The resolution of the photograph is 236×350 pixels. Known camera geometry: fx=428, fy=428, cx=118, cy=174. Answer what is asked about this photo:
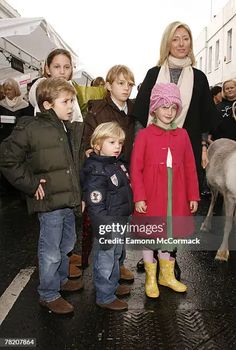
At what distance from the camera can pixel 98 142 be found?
313 centimetres

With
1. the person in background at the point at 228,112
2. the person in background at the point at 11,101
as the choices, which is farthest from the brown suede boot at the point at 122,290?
the person in background at the point at 11,101

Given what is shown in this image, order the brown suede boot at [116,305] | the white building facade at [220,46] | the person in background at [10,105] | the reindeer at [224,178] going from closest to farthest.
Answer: the brown suede boot at [116,305]
the reindeer at [224,178]
the person in background at [10,105]
the white building facade at [220,46]

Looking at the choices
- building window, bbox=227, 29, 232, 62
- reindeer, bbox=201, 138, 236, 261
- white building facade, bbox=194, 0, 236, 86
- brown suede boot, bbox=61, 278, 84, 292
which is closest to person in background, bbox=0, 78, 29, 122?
reindeer, bbox=201, 138, 236, 261

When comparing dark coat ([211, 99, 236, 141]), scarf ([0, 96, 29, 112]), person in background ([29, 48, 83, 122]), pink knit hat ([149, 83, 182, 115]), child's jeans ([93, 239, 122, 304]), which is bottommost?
child's jeans ([93, 239, 122, 304])

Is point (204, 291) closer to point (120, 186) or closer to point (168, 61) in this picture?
point (120, 186)

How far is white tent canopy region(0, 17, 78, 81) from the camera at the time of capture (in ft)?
25.9

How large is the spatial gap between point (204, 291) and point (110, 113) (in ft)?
5.59

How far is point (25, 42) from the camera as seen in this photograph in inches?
432

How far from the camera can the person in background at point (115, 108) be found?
139 inches

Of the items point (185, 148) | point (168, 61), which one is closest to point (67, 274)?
point (185, 148)

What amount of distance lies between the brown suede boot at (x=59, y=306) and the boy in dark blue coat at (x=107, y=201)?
250 mm

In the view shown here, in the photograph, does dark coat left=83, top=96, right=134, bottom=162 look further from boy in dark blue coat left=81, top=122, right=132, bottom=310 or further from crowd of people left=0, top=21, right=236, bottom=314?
boy in dark blue coat left=81, top=122, right=132, bottom=310

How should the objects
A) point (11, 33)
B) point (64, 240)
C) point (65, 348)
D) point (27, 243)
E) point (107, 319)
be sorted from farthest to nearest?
point (11, 33), point (27, 243), point (64, 240), point (107, 319), point (65, 348)

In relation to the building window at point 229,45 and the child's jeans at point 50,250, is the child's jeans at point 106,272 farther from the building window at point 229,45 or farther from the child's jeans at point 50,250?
the building window at point 229,45
